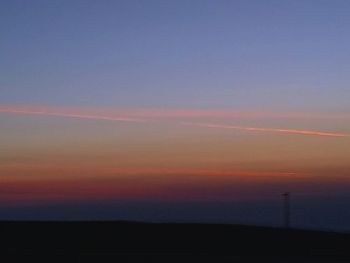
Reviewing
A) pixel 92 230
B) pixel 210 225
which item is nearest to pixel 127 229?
pixel 92 230

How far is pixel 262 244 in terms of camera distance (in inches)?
1093

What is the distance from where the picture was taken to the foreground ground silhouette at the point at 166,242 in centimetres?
2409

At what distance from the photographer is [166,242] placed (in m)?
27.9

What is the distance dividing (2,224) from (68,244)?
5.92 m

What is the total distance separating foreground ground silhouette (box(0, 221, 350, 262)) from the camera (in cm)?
2409

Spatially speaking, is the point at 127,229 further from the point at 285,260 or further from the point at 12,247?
the point at 285,260

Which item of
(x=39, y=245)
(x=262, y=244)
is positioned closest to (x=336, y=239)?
(x=262, y=244)

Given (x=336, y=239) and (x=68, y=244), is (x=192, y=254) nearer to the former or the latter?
(x=68, y=244)

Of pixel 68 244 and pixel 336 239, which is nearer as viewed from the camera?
pixel 68 244

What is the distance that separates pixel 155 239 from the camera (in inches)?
1125

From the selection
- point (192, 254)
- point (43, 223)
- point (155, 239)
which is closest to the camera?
point (192, 254)

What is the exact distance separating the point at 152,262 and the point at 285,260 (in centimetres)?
395

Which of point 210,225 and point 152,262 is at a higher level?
point 210,225

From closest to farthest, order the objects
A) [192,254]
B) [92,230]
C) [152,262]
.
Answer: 1. [152,262]
2. [192,254]
3. [92,230]
